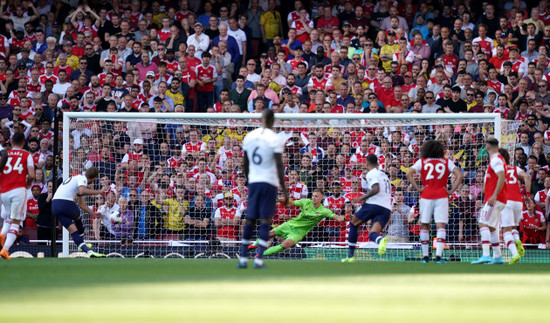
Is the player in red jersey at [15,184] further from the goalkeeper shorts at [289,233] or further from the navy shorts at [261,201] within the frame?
the navy shorts at [261,201]

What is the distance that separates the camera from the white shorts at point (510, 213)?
14.9 metres

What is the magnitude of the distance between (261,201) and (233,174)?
7092 millimetres

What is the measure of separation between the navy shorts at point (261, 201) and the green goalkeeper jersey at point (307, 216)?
5.15 m

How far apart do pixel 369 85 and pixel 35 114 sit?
8140 millimetres

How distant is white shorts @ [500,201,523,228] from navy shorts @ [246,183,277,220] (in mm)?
4981

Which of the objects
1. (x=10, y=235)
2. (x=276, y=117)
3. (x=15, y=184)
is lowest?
(x=10, y=235)

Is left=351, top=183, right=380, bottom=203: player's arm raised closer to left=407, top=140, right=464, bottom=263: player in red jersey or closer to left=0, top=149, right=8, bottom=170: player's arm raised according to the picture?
left=407, top=140, right=464, bottom=263: player in red jersey

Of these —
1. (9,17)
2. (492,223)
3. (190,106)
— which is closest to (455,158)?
(492,223)

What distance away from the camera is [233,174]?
734 inches

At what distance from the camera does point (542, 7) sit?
2355 centimetres

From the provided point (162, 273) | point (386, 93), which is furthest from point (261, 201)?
point (386, 93)

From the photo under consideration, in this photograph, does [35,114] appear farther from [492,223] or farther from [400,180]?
[492,223]

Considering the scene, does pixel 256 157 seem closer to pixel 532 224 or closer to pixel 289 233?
pixel 289 233

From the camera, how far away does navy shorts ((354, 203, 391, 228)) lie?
1529 centimetres
